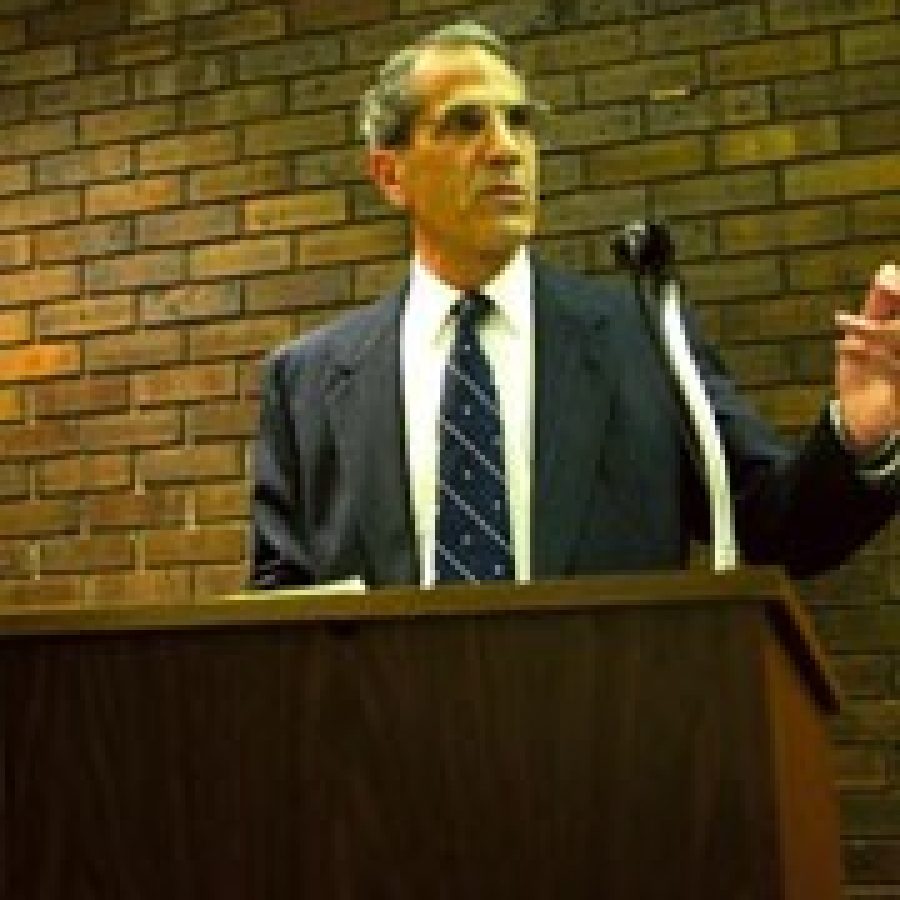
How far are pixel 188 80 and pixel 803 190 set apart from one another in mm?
1227

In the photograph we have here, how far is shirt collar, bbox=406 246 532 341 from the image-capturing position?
2062mm

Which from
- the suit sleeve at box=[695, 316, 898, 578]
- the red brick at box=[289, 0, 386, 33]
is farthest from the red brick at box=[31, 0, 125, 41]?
the suit sleeve at box=[695, 316, 898, 578]

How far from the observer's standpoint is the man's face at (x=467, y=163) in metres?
2.15

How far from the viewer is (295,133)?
307 centimetres

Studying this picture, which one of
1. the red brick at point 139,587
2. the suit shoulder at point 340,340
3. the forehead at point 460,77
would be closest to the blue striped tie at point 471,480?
the suit shoulder at point 340,340

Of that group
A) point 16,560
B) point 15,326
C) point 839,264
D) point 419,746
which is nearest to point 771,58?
point 839,264

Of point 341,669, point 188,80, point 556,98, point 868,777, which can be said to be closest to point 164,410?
point 188,80

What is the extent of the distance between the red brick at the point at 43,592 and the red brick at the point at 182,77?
3.12ft

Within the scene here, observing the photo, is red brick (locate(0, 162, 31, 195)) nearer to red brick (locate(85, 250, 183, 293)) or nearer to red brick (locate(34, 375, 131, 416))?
red brick (locate(85, 250, 183, 293))

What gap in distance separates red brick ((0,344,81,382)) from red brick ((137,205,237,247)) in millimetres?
257

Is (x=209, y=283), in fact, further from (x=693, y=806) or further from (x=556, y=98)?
(x=693, y=806)

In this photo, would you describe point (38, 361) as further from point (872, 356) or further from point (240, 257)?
point (872, 356)

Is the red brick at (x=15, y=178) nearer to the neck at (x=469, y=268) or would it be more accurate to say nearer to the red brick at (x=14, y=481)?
the red brick at (x=14, y=481)

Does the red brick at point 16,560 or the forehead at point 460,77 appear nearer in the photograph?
the forehead at point 460,77
